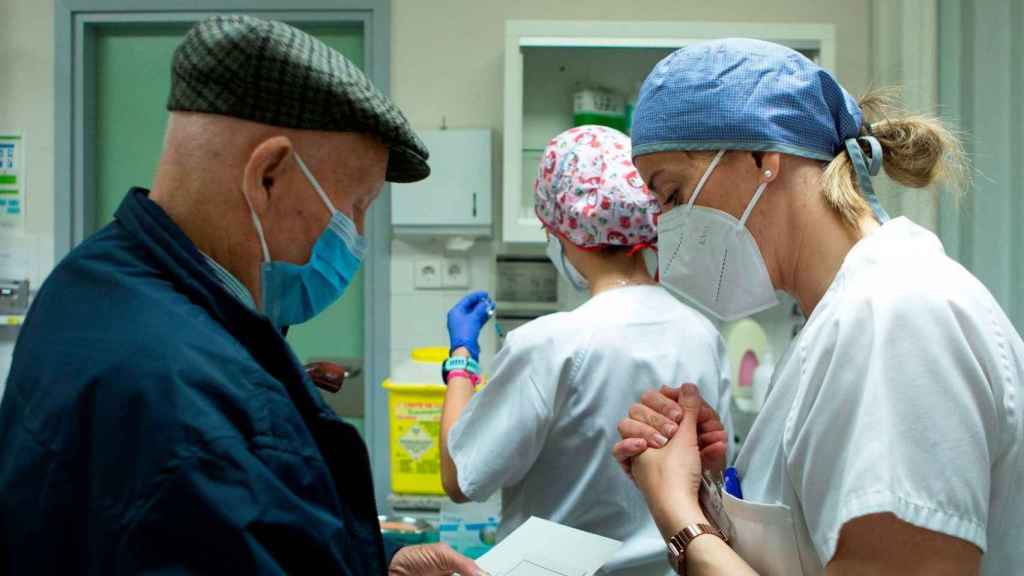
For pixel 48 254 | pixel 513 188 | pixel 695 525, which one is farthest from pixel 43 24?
pixel 695 525

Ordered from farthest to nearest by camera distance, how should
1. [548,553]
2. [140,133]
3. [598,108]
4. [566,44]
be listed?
1. [140,133]
2. [598,108]
3. [566,44]
4. [548,553]

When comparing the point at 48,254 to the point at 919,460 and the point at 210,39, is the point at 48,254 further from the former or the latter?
the point at 919,460

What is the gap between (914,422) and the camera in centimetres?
71

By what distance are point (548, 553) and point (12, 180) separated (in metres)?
2.35

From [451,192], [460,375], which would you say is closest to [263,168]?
[460,375]

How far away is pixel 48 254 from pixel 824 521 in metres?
2.65

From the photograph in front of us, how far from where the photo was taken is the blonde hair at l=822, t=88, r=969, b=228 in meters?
0.91

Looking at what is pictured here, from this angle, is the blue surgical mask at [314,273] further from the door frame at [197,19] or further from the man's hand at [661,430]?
the door frame at [197,19]

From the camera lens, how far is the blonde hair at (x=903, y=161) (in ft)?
2.98

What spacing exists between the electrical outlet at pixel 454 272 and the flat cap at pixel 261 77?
5.83ft

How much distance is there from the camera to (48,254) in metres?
2.66

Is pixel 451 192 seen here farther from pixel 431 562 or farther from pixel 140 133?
pixel 431 562

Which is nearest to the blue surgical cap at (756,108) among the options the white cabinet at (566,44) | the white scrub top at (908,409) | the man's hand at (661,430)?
the white scrub top at (908,409)

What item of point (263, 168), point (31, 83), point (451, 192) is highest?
point (31, 83)
